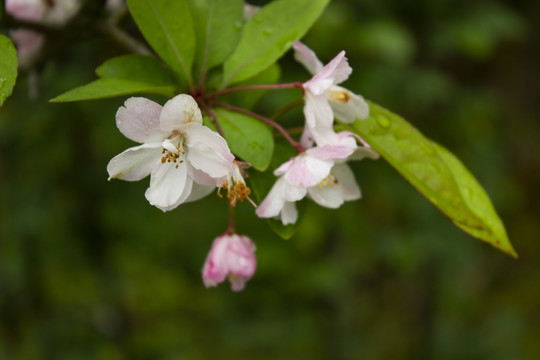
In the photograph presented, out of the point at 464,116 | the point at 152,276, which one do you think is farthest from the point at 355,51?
the point at 152,276

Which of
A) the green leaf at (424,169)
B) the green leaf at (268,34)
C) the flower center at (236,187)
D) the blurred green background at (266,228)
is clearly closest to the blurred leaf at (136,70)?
the green leaf at (268,34)

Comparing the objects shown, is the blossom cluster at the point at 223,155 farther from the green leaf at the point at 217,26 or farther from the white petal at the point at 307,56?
the green leaf at the point at 217,26

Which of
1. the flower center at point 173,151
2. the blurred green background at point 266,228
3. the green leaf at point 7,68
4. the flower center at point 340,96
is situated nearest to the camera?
the green leaf at point 7,68

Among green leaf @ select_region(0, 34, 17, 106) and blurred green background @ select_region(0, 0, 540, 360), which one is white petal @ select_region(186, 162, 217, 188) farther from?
blurred green background @ select_region(0, 0, 540, 360)

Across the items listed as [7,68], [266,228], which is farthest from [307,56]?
[266,228]

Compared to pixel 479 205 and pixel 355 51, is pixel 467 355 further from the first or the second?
pixel 479 205

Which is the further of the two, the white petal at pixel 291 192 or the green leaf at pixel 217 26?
the green leaf at pixel 217 26

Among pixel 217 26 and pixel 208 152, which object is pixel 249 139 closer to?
pixel 208 152
